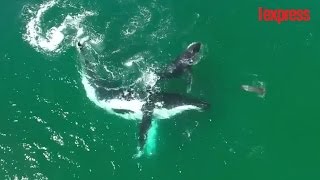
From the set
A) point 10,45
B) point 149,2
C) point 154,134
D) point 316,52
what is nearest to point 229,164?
point 154,134

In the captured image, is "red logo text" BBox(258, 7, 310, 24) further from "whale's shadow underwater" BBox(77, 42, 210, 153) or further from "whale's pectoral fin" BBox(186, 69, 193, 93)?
"whale's pectoral fin" BBox(186, 69, 193, 93)

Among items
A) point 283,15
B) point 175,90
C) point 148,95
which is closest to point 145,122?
point 148,95

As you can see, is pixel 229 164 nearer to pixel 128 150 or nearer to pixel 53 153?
pixel 128 150

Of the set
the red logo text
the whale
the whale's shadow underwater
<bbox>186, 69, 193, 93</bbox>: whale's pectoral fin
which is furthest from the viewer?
the red logo text

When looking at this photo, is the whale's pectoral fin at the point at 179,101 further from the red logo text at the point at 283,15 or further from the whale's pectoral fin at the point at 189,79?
the red logo text at the point at 283,15

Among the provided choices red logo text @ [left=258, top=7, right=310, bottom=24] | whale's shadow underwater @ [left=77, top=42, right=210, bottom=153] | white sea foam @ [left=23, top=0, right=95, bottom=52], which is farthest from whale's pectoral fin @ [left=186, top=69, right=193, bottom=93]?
white sea foam @ [left=23, top=0, right=95, bottom=52]

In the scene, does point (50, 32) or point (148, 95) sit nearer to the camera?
point (148, 95)

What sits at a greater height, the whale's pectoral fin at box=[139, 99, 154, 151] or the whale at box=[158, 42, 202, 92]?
the whale at box=[158, 42, 202, 92]

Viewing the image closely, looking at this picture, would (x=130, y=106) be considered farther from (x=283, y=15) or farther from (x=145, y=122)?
(x=283, y=15)
